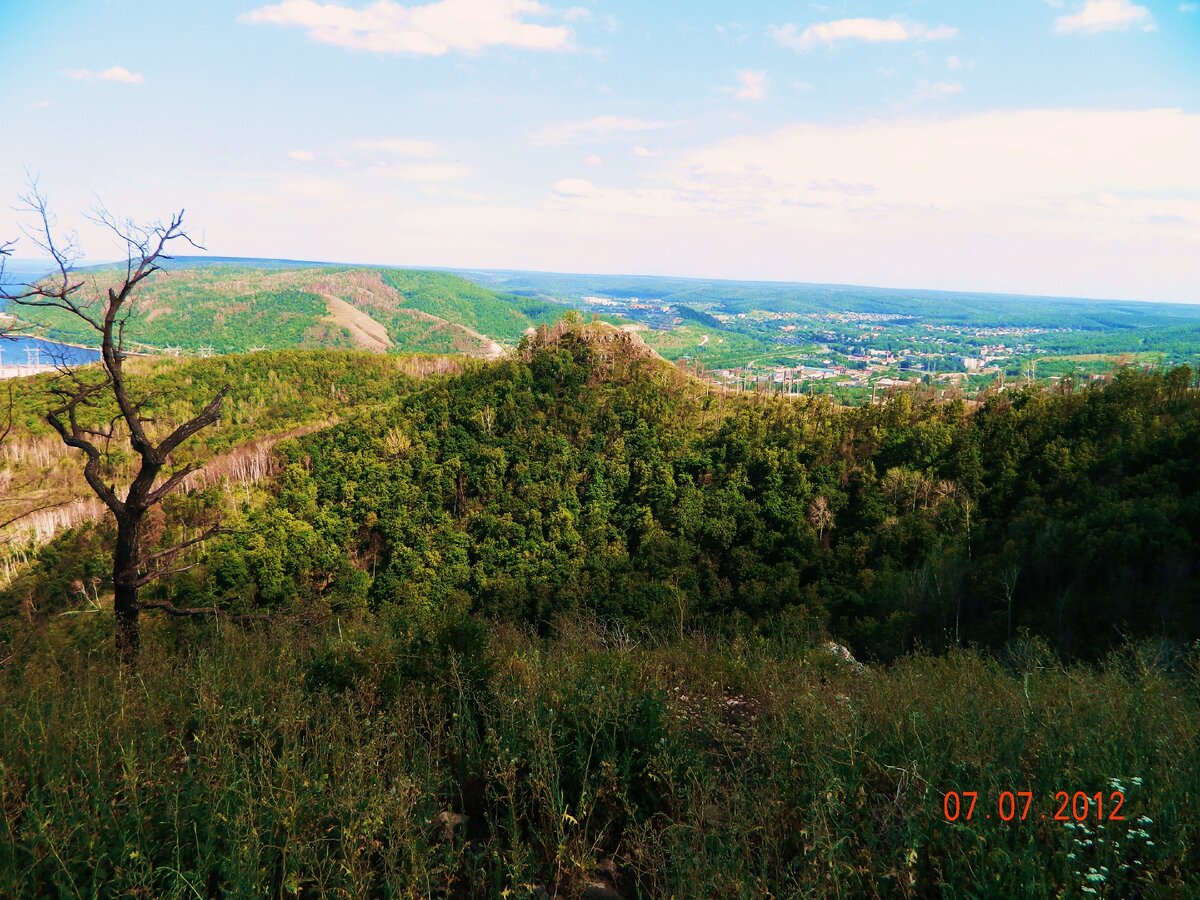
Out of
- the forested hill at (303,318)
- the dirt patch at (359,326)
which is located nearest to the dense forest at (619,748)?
the forested hill at (303,318)

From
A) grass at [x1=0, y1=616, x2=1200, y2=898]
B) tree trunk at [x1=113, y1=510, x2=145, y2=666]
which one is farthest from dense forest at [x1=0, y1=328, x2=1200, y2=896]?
tree trunk at [x1=113, y1=510, x2=145, y2=666]

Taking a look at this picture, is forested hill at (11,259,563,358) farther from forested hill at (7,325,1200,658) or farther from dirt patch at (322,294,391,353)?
forested hill at (7,325,1200,658)

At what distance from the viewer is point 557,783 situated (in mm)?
3195

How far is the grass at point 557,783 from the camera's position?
2543mm

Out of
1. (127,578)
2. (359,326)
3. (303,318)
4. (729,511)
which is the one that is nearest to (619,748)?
(127,578)

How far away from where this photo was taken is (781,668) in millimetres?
5480

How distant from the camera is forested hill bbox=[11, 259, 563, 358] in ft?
453

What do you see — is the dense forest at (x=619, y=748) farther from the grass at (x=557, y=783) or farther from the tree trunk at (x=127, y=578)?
the tree trunk at (x=127, y=578)

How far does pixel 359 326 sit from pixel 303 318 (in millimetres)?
12337

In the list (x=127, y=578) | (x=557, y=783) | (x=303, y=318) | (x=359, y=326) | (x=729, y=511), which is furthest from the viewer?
(x=359, y=326)

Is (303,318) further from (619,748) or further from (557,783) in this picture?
(557,783)

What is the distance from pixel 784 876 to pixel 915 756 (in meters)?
1.01

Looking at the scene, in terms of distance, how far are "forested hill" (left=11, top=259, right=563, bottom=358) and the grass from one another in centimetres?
11371

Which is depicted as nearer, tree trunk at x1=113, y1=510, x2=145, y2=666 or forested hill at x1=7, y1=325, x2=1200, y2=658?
tree trunk at x1=113, y1=510, x2=145, y2=666
